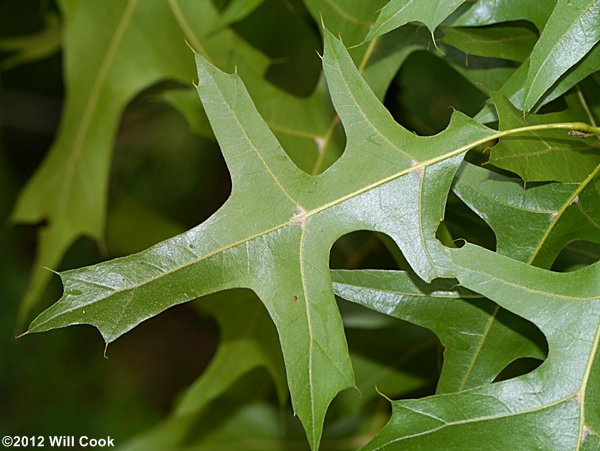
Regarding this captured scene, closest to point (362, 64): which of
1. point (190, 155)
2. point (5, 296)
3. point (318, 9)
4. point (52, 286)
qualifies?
point (318, 9)

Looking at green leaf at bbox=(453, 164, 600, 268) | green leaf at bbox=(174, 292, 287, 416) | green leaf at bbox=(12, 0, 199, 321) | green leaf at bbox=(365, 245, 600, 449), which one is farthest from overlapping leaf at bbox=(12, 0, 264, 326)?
green leaf at bbox=(365, 245, 600, 449)

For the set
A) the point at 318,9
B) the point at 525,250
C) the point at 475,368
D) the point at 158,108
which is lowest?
the point at 475,368

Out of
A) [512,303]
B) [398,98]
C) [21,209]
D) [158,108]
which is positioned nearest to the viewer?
[512,303]

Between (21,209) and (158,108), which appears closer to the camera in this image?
(21,209)

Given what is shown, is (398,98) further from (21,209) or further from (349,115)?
(21,209)

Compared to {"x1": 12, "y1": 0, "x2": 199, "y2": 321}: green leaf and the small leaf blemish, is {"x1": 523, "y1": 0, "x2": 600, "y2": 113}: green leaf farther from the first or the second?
{"x1": 12, "y1": 0, "x2": 199, "y2": 321}: green leaf

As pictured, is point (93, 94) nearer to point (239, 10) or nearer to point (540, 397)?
point (239, 10)

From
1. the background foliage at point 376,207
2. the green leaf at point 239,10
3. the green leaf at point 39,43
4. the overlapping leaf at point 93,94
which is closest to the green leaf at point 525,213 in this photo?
the background foliage at point 376,207

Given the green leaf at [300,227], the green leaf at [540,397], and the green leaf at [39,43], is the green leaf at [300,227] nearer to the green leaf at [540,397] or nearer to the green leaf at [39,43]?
the green leaf at [540,397]
